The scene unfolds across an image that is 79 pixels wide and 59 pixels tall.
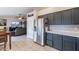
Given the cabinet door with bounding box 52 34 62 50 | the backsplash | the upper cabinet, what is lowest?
the cabinet door with bounding box 52 34 62 50

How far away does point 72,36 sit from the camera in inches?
165

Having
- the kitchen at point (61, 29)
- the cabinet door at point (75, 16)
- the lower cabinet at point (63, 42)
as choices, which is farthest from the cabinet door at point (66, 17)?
the lower cabinet at point (63, 42)

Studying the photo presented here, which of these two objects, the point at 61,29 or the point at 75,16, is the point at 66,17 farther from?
the point at 61,29

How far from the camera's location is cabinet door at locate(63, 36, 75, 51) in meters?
4.21

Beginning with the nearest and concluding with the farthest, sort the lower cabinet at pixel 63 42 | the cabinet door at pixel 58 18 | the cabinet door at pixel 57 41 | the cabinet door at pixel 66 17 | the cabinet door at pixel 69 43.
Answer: the lower cabinet at pixel 63 42 < the cabinet door at pixel 69 43 < the cabinet door at pixel 66 17 < the cabinet door at pixel 57 41 < the cabinet door at pixel 58 18

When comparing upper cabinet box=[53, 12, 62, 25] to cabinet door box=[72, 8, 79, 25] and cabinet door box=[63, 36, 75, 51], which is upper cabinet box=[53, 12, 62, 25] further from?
cabinet door box=[63, 36, 75, 51]

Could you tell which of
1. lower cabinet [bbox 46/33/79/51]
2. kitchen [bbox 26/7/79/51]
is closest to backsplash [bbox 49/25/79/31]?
kitchen [bbox 26/7/79/51]

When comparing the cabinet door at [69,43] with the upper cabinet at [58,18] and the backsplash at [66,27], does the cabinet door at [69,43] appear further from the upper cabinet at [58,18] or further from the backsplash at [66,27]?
the upper cabinet at [58,18]

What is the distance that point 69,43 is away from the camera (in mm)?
4383

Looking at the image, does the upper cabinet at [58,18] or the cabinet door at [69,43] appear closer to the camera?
the cabinet door at [69,43]

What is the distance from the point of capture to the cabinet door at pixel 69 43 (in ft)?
13.8

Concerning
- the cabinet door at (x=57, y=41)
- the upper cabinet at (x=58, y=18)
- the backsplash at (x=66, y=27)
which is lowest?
the cabinet door at (x=57, y=41)
